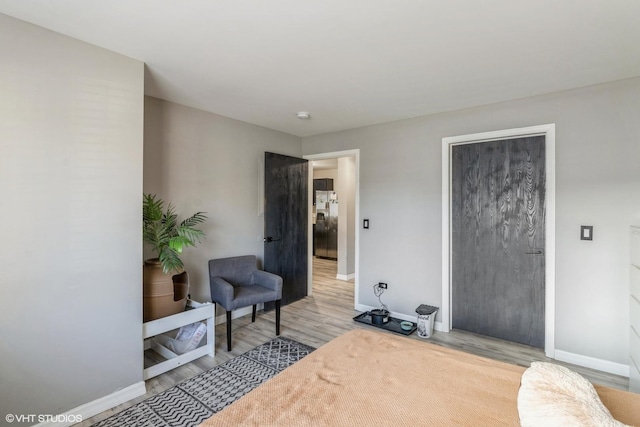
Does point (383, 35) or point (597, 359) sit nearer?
point (383, 35)

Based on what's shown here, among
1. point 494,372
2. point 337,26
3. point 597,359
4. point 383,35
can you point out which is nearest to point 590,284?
point 597,359

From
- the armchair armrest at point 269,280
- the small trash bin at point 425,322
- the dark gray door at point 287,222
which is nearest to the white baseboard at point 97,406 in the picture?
the armchair armrest at point 269,280

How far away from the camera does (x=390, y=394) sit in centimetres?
126

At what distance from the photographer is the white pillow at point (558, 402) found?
35.9 inches

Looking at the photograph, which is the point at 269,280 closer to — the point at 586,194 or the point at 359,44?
the point at 359,44

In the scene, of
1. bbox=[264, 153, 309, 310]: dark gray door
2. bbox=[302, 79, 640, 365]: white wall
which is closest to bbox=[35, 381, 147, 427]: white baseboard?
bbox=[264, 153, 309, 310]: dark gray door

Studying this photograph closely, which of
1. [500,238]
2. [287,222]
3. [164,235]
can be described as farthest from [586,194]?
[164,235]

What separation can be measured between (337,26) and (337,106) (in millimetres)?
1432

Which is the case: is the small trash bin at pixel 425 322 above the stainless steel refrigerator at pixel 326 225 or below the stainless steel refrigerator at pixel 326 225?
below

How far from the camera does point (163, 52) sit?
217cm

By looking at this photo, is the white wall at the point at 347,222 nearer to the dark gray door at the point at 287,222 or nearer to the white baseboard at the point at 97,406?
the dark gray door at the point at 287,222

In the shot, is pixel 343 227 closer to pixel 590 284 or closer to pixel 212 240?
pixel 212 240

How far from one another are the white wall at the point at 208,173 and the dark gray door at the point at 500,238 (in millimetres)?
2494

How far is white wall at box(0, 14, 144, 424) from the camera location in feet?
5.79
